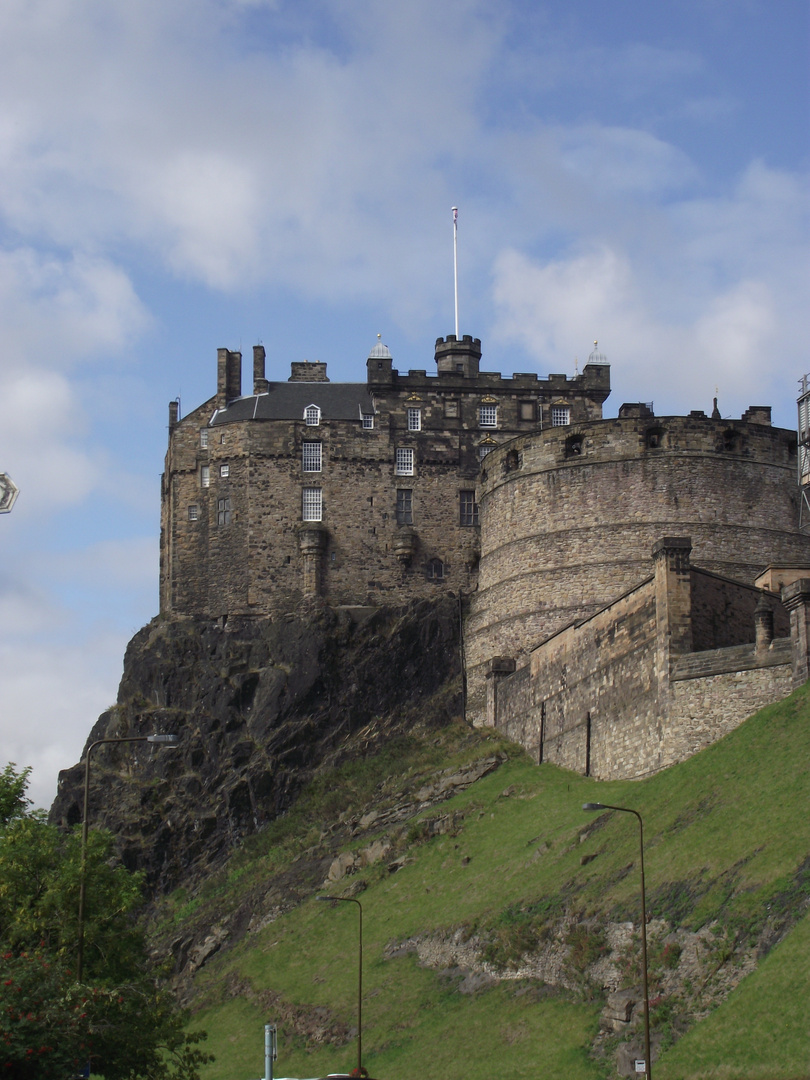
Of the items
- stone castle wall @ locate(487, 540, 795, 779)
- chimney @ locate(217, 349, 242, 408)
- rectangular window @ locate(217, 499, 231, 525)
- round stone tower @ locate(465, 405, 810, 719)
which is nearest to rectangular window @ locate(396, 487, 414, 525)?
round stone tower @ locate(465, 405, 810, 719)

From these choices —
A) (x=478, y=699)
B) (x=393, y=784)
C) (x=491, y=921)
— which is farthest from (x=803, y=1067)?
(x=478, y=699)

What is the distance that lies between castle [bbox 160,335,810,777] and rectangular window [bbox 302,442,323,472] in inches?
3.2

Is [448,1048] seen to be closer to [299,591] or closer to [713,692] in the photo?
[713,692]

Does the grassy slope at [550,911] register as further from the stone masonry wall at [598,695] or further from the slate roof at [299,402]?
the slate roof at [299,402]

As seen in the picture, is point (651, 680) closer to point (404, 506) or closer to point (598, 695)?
point (598, 695)

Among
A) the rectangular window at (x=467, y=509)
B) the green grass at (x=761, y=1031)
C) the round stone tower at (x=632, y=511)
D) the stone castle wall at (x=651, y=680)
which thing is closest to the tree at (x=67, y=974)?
the green grass at (x=761, y=1031)

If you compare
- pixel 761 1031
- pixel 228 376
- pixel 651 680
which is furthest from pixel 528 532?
pixel 761 1031

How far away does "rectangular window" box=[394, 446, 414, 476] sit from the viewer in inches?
3002

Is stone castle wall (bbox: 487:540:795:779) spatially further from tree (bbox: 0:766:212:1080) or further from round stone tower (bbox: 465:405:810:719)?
tree (bbox: 0:766:212:1080)

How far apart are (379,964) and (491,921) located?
14.4ft

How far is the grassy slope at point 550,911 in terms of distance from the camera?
112 feet

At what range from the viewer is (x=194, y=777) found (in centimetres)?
7000

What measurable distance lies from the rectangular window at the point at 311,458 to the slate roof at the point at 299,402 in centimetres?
162

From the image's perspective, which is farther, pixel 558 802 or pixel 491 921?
pixel 558 802
